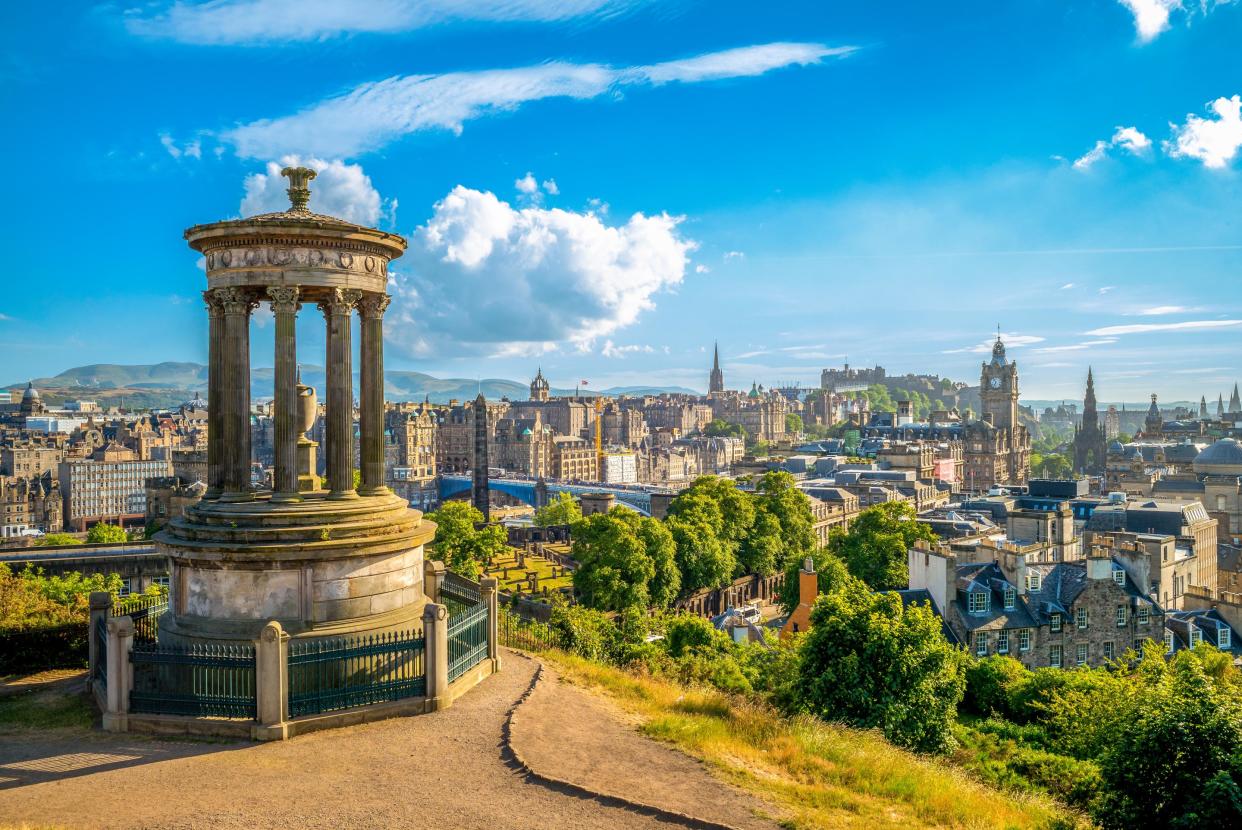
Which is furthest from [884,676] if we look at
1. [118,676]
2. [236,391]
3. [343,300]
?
[118,676]

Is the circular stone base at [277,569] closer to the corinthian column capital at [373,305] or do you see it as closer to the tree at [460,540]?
the corinthian column capital at [373,305]

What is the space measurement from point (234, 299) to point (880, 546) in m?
49.4

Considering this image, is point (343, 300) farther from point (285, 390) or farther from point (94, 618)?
point (94, 618)

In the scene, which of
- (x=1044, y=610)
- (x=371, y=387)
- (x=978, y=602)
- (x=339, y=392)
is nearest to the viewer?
(x=339, y=392)

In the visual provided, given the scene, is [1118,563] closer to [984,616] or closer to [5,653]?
[984,616]

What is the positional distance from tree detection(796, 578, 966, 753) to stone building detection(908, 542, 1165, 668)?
15068 mm

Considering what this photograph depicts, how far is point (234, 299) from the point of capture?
61.4 ft

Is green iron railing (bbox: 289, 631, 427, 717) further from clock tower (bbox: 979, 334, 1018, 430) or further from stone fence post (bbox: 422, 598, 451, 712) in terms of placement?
clock tower (bbox: 979, 334, 1018, 430)

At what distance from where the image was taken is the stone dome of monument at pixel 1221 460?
10526 cm

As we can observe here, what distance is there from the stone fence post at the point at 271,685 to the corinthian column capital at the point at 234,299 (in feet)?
23.1

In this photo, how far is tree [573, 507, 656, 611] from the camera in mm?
53125

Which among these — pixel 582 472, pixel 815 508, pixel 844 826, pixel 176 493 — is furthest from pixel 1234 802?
pixel 582 472

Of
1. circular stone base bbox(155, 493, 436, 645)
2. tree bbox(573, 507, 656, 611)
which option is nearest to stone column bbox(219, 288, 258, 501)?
circular stone base bbox(155, 493, 436, 645)

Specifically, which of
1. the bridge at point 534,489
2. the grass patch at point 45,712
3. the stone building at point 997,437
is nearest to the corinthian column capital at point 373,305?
the grass patch at point 45,712
